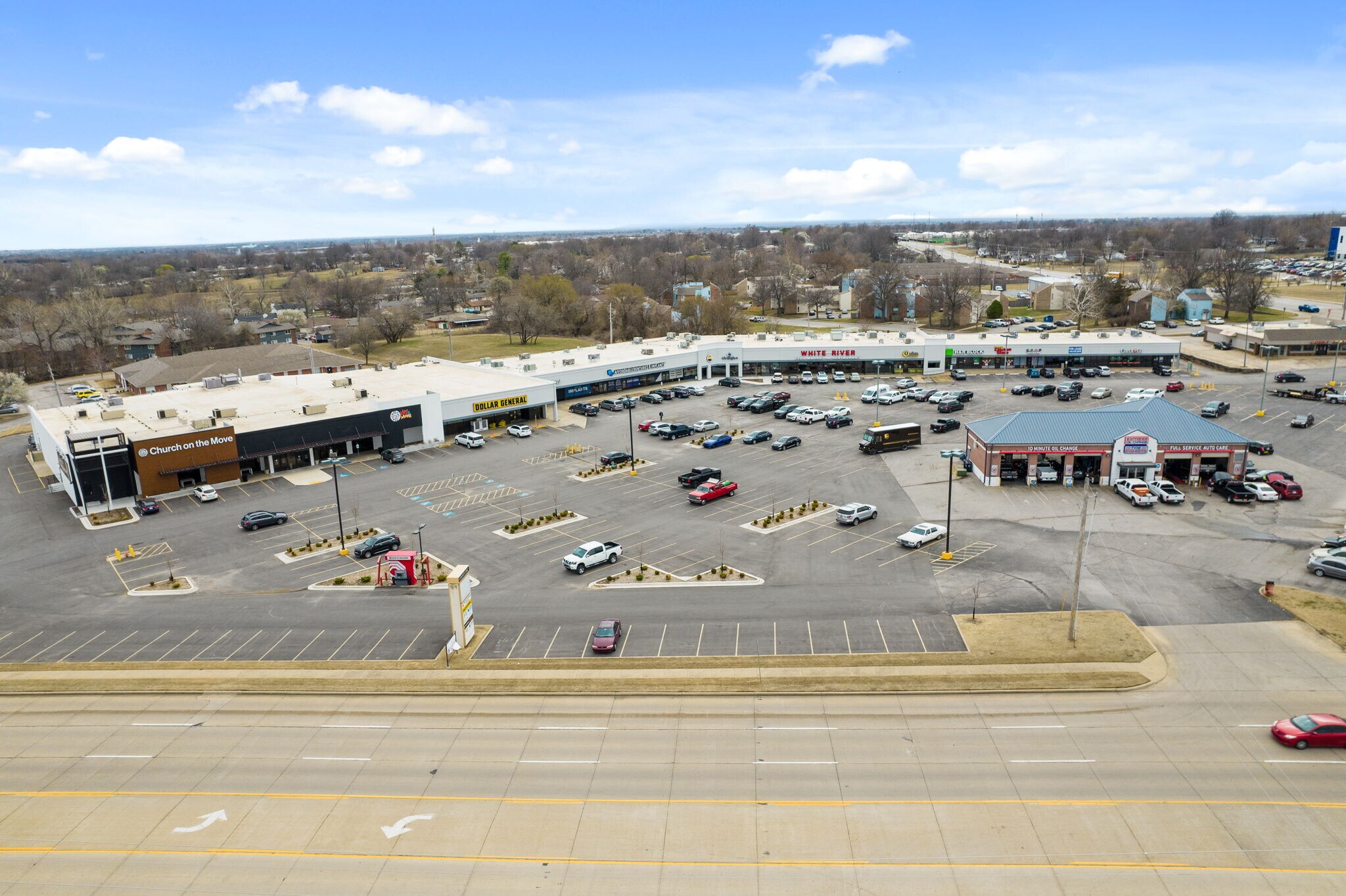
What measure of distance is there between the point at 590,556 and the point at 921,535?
18284 millimetres

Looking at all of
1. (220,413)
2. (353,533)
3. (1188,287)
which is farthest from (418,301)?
(1188,287)

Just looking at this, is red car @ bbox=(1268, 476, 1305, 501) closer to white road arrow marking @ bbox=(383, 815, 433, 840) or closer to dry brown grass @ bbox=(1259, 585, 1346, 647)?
dry brown grass @ bbox=(1259, 585, 1346, 647)

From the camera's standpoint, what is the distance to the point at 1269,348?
9450 cm

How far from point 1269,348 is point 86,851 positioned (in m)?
115

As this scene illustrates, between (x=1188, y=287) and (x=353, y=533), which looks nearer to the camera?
(x=353, y=533)

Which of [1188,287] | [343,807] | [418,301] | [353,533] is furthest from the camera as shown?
[418,301]

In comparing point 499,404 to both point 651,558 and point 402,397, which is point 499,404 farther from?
point 651,558

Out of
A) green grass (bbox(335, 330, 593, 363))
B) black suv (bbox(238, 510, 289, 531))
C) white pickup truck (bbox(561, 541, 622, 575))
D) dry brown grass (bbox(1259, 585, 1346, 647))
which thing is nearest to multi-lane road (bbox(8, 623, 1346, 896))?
dry brown grass (bbox(1259, 585, 1346, 647))

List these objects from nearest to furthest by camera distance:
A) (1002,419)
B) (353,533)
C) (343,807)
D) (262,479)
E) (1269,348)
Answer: (343,807) < (353,533) < (1002,419) < (262,479) < (1269,348)

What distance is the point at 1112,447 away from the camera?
54281 millimetres

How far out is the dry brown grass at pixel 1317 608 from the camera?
113ft

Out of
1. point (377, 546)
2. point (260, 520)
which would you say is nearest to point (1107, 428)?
point (377, 546)

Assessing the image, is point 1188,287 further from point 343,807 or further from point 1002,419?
point 343,807

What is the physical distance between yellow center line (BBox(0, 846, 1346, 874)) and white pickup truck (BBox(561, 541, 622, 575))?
20554mm
